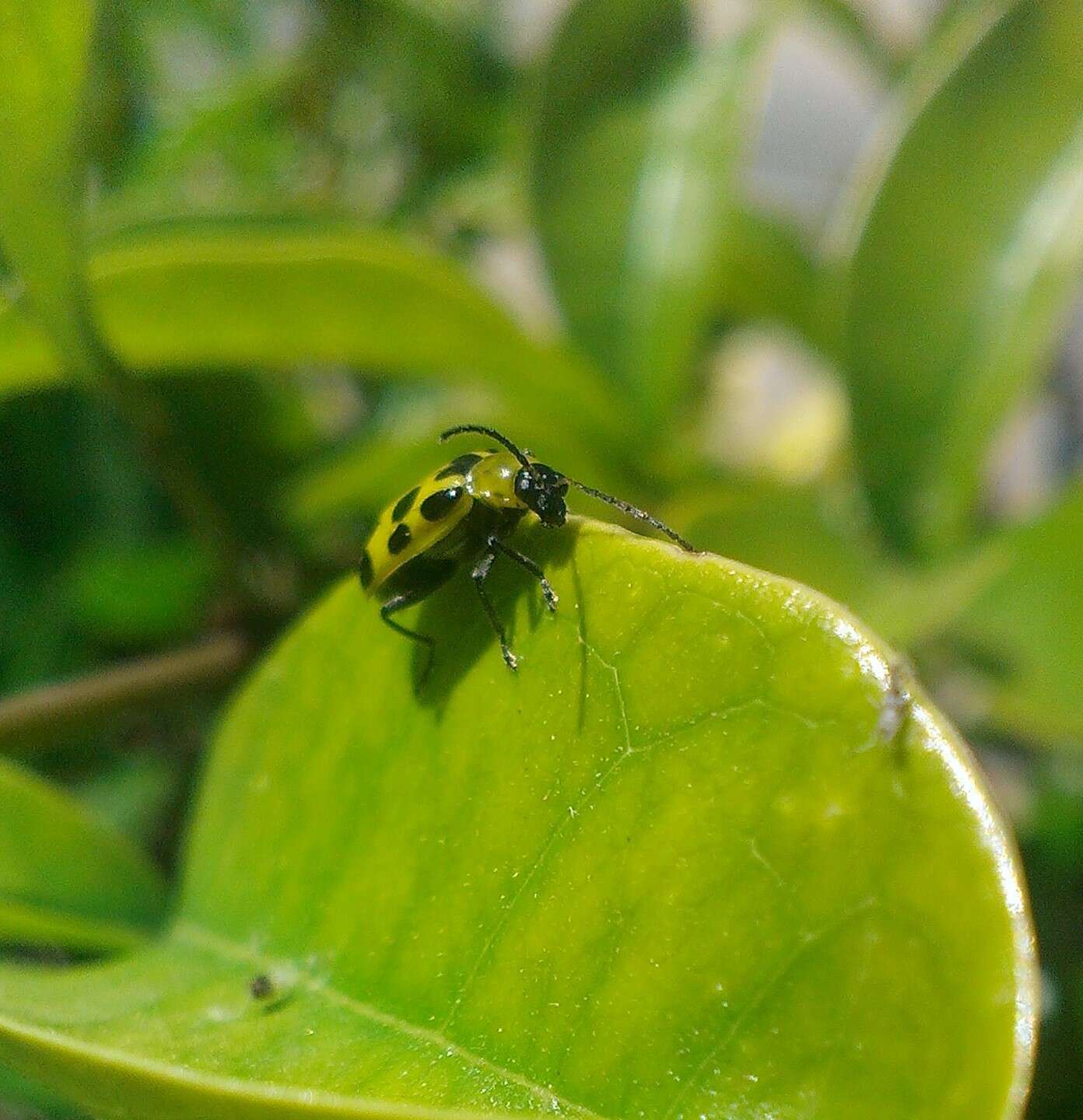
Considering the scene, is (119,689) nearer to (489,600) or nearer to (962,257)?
(489,600)

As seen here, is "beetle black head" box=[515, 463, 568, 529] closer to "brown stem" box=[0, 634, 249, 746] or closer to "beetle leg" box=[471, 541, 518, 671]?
"beetle leg" box=[471, 541, 518, 671]

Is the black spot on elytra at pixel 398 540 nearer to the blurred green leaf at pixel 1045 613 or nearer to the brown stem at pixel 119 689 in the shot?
the brown stem at pixel 119 689

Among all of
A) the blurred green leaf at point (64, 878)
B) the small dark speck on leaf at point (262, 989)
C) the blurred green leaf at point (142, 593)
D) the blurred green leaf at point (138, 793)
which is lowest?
the blurred green leaf at point (138, 793)

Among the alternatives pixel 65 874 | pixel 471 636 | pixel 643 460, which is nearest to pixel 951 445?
pixel 643 460

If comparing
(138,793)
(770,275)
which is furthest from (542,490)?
(770,275)

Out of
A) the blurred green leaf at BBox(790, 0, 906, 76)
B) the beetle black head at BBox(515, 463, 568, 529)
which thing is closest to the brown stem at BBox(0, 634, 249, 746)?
the beetle black head at BBox(515, 463, 568, 529)

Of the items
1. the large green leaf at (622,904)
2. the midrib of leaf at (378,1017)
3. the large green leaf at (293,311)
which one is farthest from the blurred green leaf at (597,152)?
the midrib of leaf at (378,1017)
